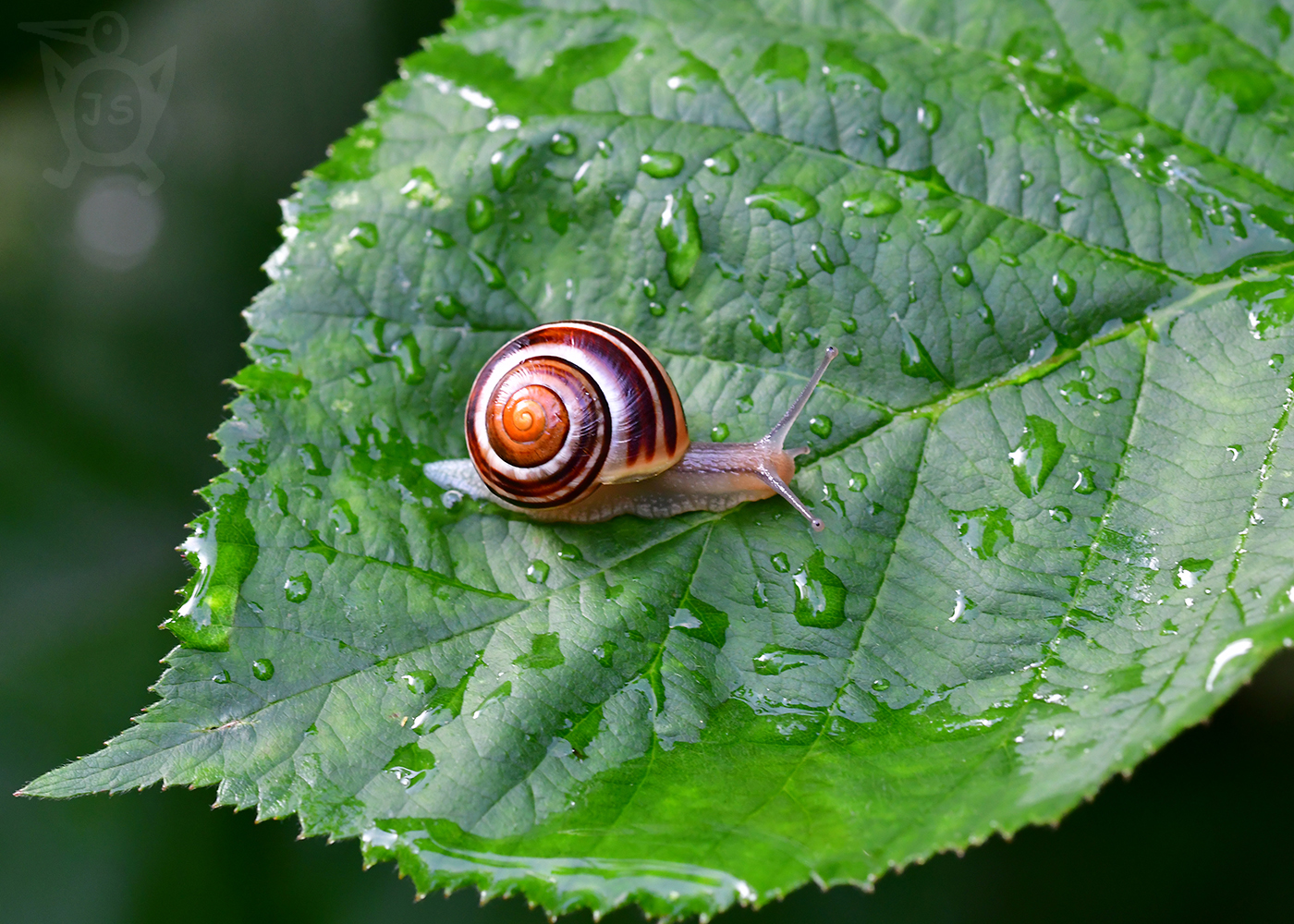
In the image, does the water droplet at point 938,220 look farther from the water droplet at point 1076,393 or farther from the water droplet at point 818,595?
the water droplet at point 818,595

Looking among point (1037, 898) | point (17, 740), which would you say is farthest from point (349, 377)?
Answer: point (1037, 898)

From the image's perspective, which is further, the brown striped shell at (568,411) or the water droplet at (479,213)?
the water droplet at (479,213)

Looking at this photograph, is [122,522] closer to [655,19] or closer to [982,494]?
[655,19]

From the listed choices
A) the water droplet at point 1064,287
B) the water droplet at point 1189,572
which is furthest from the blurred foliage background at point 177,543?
the water droplet at point 1064,287

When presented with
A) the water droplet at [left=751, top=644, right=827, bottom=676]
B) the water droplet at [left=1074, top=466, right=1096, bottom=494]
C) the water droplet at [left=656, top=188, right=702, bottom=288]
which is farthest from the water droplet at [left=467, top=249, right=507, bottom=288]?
the water droplet at [left=1074, top=466, right=1096, bottom=494]

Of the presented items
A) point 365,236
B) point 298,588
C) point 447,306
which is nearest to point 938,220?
point 447,306

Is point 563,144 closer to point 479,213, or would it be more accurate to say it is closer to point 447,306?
point 479,213

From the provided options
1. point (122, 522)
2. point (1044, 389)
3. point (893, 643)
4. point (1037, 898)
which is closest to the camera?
point (893, 643)
